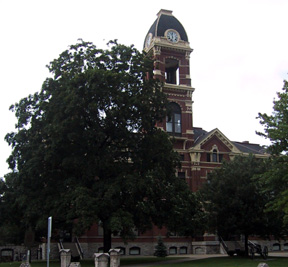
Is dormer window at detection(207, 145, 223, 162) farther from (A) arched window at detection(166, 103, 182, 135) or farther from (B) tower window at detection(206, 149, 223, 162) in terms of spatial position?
(A) arched window at detection(166, 103, 182, 135)

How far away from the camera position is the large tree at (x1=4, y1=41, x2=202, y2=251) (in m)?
29.6

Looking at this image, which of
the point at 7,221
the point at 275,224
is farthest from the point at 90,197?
the point at 275,224

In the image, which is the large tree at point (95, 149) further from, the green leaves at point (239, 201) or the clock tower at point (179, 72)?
the clock tower at point (179, 72)

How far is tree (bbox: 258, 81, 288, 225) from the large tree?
6.96 metres

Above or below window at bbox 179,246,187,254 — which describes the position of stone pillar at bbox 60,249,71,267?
above

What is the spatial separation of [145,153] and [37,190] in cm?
832

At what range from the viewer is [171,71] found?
56.4 metres

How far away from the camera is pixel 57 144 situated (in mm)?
30297

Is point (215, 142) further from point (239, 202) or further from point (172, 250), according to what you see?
point (239, 202)

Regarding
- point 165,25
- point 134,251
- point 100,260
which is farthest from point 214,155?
point 100,260

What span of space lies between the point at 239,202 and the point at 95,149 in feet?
39.6

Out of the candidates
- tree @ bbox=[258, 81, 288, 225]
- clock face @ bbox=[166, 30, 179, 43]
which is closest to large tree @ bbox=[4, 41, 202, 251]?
tree @ bbox=[258, 81, 288, 225]

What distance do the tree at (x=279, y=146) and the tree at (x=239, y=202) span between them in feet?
18.3

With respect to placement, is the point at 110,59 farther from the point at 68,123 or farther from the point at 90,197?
the point at 90,197
